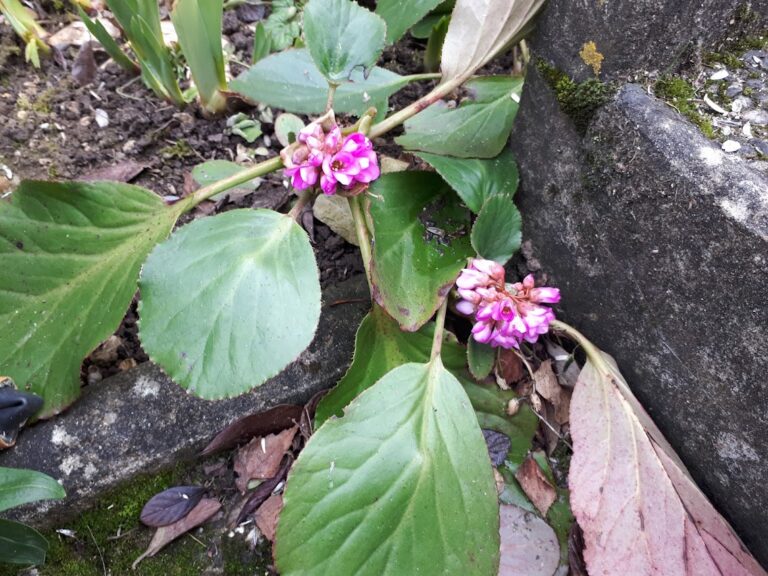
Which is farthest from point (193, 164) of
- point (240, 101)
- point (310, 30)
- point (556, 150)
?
point (556, 150)

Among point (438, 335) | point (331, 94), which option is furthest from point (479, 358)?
point (331, 94)

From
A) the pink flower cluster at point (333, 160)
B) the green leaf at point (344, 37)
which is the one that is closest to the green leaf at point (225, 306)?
the pink flower cluster at point (333, 160)

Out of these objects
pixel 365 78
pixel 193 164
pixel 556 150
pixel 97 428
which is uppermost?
pixel 365 78

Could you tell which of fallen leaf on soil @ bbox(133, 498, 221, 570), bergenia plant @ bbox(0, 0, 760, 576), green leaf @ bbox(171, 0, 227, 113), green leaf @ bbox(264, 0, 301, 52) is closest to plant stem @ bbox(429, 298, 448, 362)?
bergenia plant @ bbox(0, 0, 760, 576)

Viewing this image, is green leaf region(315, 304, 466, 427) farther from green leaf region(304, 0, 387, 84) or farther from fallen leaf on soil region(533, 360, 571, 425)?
green leaf region(304, 0, 387, 84)

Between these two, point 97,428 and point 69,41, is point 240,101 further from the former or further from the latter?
point 97,428

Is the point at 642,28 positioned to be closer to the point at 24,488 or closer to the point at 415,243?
the point at 415,243
